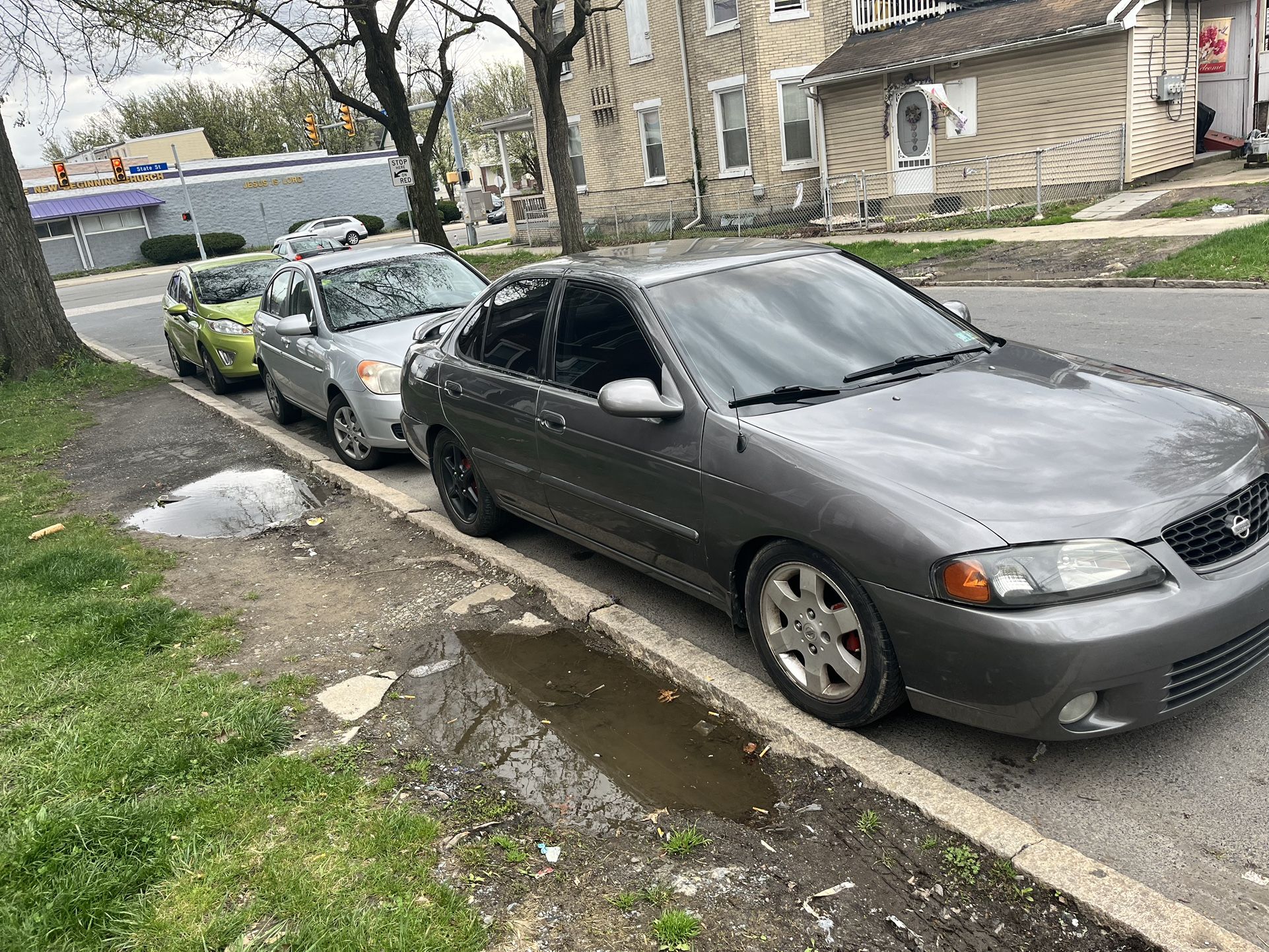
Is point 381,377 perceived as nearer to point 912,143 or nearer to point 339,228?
point 912,143

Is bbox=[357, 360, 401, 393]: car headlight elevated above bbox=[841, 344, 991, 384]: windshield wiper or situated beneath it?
situated beneath

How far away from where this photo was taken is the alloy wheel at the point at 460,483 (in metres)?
6.12

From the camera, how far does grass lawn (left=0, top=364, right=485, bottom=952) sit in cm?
285

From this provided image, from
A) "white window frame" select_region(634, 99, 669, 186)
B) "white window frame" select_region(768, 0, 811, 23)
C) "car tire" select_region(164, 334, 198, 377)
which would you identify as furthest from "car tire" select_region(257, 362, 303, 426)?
"white window frame" select_region(634, 99, 669, 186)

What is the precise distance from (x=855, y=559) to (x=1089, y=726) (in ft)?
2.86

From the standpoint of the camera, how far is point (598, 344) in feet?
15.7

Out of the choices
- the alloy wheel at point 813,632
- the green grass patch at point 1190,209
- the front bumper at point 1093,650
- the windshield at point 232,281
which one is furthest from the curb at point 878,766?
the green grass patch at point 1190,209

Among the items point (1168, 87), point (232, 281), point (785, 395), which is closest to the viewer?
point (785, 395)

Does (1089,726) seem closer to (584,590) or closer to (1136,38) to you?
(584,590)

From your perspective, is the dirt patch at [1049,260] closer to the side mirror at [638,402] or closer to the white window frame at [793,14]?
the white window frame at [793,14]

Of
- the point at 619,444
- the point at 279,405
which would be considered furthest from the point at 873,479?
the point at 279,405

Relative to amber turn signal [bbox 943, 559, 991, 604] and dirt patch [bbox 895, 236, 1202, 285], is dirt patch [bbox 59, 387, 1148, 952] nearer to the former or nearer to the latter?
amber turn signal [bbox 943, 559, 991, 604]

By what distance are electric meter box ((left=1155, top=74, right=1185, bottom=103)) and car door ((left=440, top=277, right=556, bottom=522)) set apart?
63.1ft

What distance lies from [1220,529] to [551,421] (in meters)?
2.91
